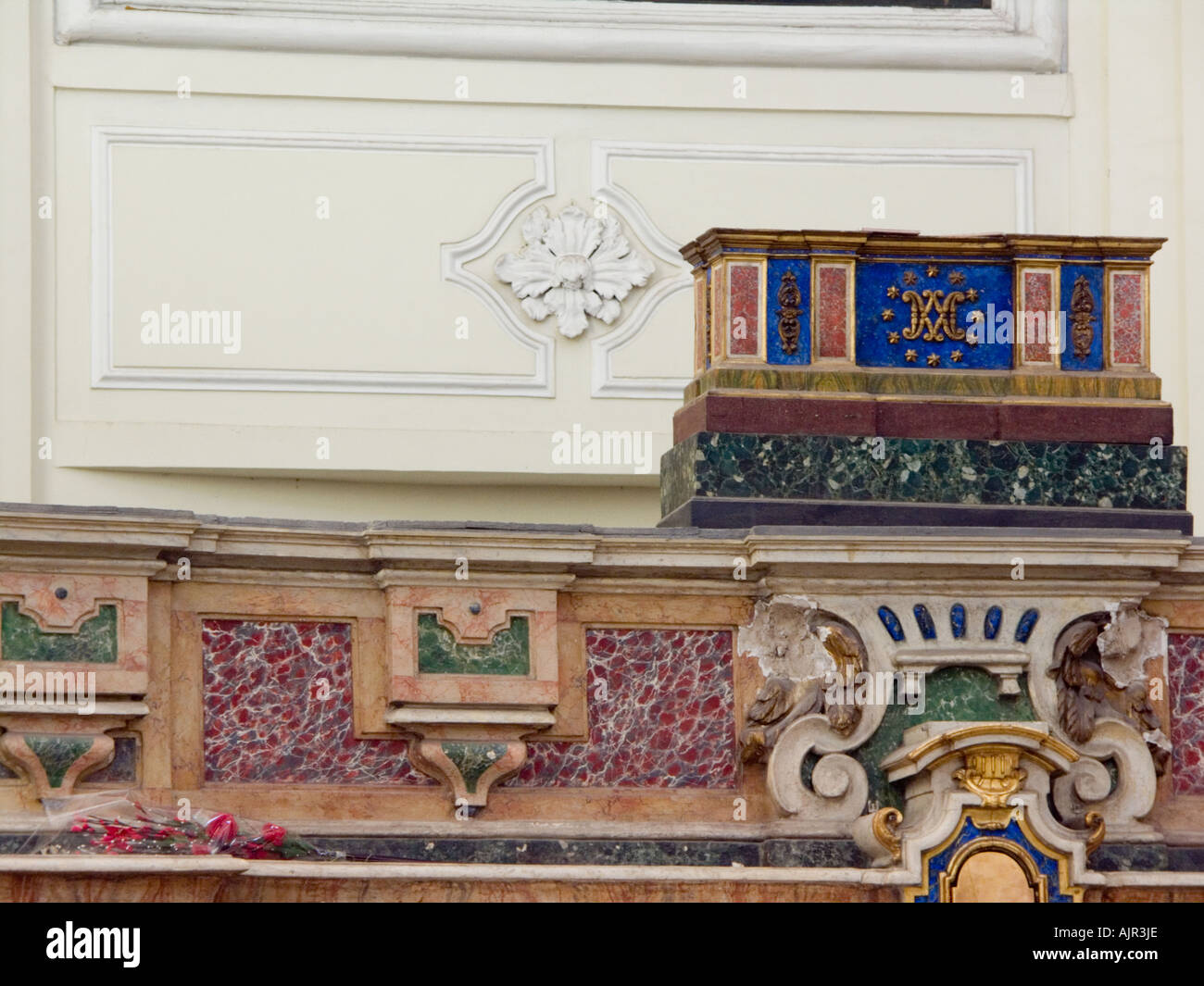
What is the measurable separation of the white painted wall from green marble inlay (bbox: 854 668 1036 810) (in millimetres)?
5346

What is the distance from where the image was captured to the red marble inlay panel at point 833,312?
39.2 feet

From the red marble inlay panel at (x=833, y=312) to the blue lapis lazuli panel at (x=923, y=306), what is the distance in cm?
8

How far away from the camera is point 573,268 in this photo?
16.8 meters

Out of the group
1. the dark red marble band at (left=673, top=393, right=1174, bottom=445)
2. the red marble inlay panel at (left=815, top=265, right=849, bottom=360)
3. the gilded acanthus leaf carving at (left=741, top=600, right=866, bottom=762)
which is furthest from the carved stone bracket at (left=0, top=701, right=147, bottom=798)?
the red marble inlay panel at (left=815, top=265, right=849, bottom=360)

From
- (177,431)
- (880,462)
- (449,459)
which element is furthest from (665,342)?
(880,462)

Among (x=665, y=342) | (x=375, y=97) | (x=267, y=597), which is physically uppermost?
(x=375, y=97)

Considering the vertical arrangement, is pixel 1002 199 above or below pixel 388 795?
above

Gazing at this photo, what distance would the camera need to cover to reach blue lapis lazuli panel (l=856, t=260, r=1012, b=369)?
39.5 ft

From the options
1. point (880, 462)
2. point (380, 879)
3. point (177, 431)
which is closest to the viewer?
point (380, 879)

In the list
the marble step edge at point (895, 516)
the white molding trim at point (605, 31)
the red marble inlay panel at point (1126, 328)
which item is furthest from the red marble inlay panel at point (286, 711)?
the white molding trim at point (605, 31)

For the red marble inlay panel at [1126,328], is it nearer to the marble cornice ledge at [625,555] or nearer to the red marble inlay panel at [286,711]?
the marble cornice ledge at [625,555]

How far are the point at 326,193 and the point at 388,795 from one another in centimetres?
608

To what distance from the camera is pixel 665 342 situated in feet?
55.1

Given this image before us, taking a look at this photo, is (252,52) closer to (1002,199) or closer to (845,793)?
(1002,199)
